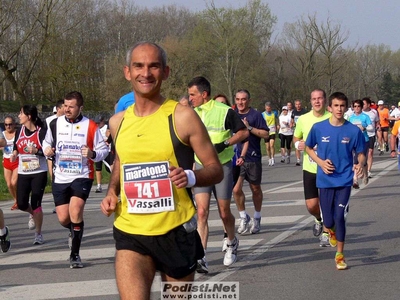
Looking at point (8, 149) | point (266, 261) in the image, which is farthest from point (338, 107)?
point (8, 149)

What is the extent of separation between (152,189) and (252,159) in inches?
273

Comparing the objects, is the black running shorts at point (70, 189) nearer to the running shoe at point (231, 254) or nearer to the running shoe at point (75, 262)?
the running shoe at point (75, 262)

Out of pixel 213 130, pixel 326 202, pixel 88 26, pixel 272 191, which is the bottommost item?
pixel 272 191

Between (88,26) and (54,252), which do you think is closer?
(54,252)

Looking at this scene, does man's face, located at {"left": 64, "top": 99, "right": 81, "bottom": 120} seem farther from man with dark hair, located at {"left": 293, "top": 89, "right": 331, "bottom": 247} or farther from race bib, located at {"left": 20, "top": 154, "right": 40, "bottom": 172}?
man with dark hair, located at {"left": 293, "top": 89, "right": 331, "bottom": 247}

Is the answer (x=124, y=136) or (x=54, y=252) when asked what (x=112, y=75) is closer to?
(x=54, y=252)

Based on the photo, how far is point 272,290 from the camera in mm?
7191

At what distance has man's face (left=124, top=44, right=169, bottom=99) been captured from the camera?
433 centimetres

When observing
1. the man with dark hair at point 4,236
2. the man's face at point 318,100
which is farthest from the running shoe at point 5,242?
the man's face at point 318,100

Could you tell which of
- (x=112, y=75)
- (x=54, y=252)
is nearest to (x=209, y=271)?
(x=54, y=252)

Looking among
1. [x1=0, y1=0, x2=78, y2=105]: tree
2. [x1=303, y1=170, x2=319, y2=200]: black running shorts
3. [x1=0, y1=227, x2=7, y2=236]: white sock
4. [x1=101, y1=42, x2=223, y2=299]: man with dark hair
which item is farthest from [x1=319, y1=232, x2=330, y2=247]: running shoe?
[x1=0, y1=0, x2=78, y2=105]: tree

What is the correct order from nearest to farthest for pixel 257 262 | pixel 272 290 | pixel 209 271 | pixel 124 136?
1. pixel 124 136
2. pixel 272 290
3. pixel 209 271
4. pixel 257 262

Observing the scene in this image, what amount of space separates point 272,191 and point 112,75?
43280 mm

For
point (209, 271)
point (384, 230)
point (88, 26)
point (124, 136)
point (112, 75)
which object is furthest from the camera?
point (88, 26)
